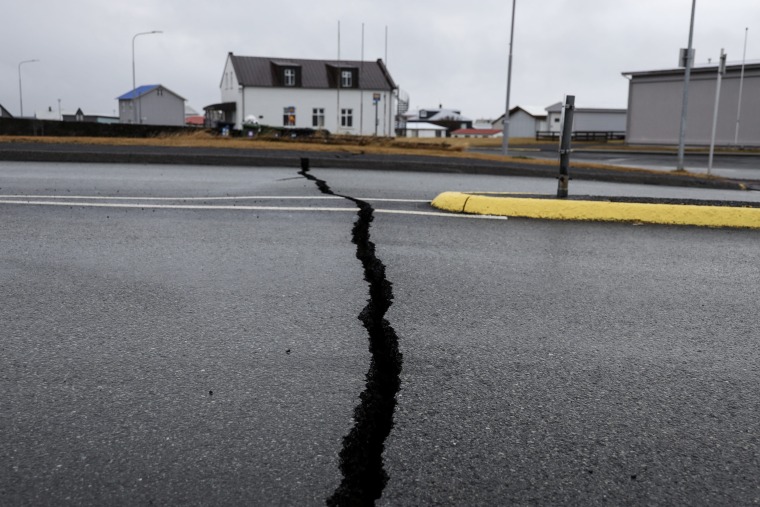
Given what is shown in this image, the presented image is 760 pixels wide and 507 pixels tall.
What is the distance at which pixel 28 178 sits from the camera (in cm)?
1006

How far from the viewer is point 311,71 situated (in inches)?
2265

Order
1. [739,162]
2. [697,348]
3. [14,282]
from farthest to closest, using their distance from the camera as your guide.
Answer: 1. [739,162]
2. [14,282]
3. [697,348]

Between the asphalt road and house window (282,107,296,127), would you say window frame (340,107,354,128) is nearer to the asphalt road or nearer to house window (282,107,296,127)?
house window (282,107,296,127)

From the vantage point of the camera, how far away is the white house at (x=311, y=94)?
55.6 meters

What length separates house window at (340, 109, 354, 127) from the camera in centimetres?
5747

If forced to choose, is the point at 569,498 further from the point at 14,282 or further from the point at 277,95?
the point at 277,95

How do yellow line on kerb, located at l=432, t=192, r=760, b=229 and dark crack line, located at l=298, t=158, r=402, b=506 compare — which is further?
yellow line on kerb, located at l=432, t=192, r=760, b=229

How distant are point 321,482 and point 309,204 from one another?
6087mm

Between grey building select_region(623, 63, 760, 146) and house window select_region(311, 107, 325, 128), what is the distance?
24991 millimetres

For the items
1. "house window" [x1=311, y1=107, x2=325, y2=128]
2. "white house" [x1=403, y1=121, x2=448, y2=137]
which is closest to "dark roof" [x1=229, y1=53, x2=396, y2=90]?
"house window" [x1=311, y1=107, x2=325, y2=128]

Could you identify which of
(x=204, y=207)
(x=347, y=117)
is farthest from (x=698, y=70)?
(x=204, y=207)

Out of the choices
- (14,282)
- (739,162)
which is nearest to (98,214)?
(14,282)

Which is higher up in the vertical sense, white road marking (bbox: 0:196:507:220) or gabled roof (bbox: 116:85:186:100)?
gabled roof (bbox: 116:85:186:100)

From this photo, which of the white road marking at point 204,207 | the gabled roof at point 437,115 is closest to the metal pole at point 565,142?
the white road marking at point 204,207
